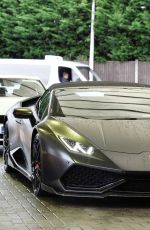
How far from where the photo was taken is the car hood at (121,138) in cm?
692

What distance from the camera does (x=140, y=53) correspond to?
39.1m

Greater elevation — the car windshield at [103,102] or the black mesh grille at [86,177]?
the car windshield at [103,102]

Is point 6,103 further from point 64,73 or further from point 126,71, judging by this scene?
point 126,71

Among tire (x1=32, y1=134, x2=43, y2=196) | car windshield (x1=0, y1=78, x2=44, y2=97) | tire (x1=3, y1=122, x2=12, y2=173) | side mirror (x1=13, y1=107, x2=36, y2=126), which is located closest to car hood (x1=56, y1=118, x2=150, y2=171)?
tire (x1=32, y1=134, x2=43, y2=196)

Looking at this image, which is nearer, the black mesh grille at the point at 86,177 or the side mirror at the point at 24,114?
the black mesh grille at the point at 86,177

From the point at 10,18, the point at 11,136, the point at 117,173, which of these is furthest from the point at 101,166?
the point at 10,18

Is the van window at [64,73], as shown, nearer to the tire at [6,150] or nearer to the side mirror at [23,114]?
the tire at [6,150]

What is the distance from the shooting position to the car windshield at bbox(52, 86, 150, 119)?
7883 millimetres

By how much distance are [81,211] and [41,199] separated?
2.48ft

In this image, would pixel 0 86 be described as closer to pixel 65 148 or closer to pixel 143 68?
pixel 65 148

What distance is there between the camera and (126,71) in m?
40.3

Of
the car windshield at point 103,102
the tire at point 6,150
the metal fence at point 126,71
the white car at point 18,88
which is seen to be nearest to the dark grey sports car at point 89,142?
the car windshield at point 103,102

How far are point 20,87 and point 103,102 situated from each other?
5702mm

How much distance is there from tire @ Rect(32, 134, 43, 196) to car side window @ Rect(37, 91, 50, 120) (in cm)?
42
